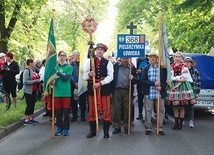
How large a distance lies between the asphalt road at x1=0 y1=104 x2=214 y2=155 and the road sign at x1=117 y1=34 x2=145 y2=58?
75.7 inches

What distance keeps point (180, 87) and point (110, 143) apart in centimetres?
282

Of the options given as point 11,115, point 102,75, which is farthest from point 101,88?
point 11,115

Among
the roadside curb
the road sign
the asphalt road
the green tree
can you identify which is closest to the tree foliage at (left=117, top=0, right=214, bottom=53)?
the road sign

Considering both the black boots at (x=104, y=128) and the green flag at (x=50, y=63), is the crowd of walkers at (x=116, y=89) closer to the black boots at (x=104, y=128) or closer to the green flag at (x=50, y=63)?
the black boots at (x=104, y=128)

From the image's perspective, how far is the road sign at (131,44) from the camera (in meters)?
9.16

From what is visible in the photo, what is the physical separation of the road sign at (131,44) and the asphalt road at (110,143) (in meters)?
1.92

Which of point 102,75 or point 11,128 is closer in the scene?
point 102,75

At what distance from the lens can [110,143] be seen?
7.93m

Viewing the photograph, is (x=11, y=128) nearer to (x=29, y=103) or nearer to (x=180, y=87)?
(x=29, y=103)

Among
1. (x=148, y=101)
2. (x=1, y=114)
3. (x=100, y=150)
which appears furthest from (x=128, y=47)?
(x=1, y=114)

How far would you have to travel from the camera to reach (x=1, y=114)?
1105 cm

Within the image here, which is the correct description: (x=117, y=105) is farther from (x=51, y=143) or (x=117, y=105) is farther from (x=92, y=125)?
(x=51, y=143)

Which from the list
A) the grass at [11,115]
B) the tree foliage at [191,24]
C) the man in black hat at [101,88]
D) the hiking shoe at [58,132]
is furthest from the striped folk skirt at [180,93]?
the tree foliage at [191,24]

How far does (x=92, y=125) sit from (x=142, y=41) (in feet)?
7.82
